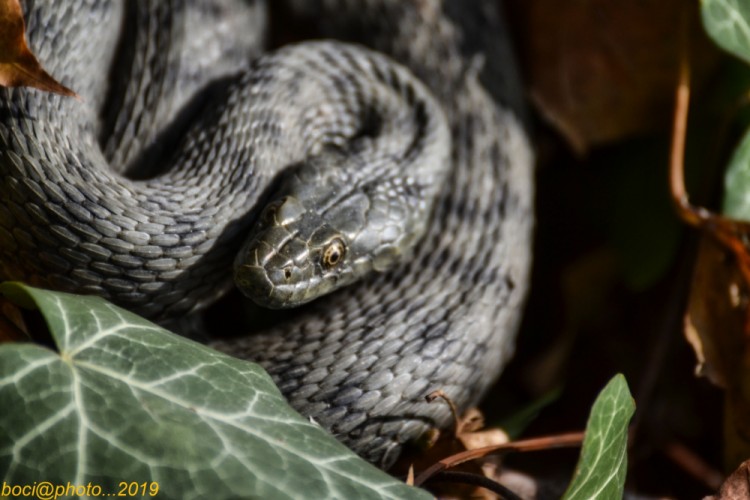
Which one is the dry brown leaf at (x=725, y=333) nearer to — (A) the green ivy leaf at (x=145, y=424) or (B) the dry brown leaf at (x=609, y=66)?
(B) the dry brown leaf at (x=609, y=66)

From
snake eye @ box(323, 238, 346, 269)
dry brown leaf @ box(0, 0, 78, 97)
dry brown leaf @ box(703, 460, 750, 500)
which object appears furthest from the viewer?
snake eye @ box(323, 238, 346, 269)

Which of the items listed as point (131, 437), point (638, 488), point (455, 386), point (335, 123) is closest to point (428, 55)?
point (335, 123)

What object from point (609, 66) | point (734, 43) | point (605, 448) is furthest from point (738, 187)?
point (605, 448)

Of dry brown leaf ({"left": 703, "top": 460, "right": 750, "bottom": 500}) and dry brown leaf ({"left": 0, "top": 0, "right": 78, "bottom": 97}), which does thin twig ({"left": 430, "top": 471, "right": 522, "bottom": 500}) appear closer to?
dry brown leaf ({"left": 703, "top": 460, "right": 750, "bottom": 500})

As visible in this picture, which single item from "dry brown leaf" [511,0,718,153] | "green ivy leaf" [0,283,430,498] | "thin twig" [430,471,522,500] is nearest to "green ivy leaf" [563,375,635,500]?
"thin twig" [430,471,522,500]

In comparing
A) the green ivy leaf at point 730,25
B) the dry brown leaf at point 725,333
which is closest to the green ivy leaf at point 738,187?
the dry brown leaf at point 725,333

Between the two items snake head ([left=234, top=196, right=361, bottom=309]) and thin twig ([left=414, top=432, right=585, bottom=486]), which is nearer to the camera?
thin twig ([left=414, top=432, right=585, bottom=486])

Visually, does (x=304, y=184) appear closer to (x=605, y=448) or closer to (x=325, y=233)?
(x=325, y=233)
